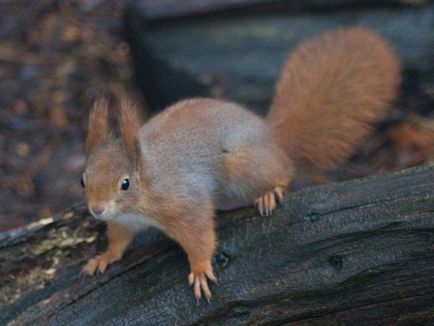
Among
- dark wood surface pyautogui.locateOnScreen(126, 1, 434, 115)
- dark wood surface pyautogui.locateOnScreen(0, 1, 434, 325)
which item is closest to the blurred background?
dark wood surface pyautogui.locateOnScreen(126, 1, 434, 115)

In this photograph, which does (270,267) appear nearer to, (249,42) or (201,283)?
(201,283)

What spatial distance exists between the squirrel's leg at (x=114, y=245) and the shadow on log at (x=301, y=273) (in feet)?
0.15

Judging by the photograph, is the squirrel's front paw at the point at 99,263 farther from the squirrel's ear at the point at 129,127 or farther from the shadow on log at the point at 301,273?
the squirrel's ear at the point at 129,127

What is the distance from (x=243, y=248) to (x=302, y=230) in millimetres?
157

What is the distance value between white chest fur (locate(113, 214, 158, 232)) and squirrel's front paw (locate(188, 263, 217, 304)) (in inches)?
7.2

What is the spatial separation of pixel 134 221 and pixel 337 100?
827 millimetres

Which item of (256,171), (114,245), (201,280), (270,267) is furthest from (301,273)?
(114,245)

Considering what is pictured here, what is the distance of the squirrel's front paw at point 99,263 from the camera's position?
6.86ft

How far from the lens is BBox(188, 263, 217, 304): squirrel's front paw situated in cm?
192

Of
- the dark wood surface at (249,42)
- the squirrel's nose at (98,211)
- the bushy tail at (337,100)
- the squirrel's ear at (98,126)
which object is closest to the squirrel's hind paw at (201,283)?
the squirrel's nose at (98,211)

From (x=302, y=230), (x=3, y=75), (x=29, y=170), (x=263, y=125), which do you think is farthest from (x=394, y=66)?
(x=3, y=75)

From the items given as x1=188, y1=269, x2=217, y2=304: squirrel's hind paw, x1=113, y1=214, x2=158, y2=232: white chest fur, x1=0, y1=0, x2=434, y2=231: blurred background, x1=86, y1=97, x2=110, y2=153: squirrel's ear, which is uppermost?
x1=86, y1=97, x2=110, y2=153: squirrel's ear

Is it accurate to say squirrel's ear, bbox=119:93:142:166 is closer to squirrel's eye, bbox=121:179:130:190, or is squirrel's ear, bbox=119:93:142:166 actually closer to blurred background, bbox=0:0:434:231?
squirrel's eye, bbox=121:179:130:190

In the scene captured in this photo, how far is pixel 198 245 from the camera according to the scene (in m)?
1.98
